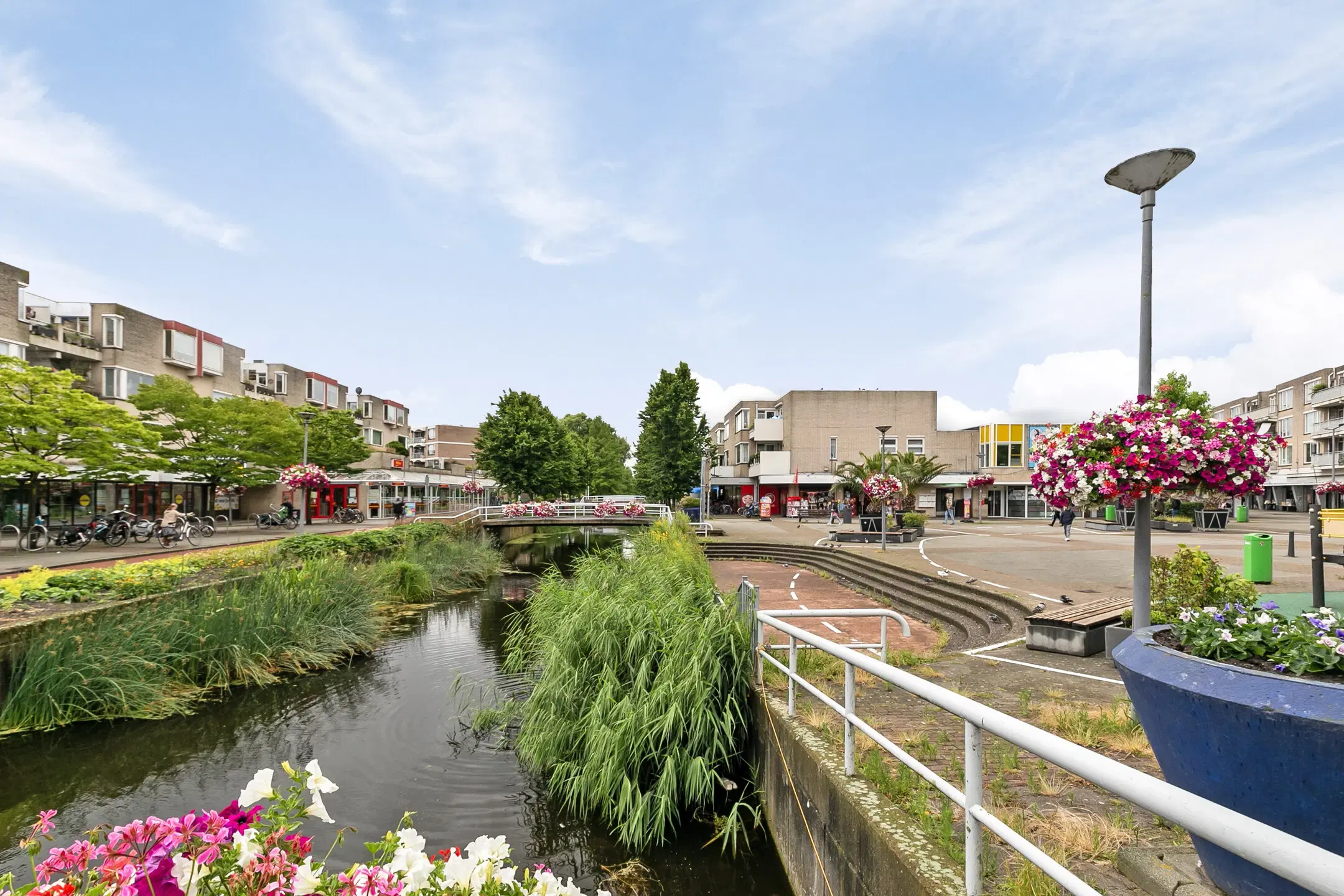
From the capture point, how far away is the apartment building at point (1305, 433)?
50.6 meters

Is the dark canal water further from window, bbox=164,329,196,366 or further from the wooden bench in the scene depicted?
window, bbox=164,329,196,366

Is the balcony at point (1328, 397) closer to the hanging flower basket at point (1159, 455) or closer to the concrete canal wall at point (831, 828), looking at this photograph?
the hanging flower basket at point (1159, 455)

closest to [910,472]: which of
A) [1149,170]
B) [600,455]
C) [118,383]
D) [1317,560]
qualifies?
[1317,560]

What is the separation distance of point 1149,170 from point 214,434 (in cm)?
3301

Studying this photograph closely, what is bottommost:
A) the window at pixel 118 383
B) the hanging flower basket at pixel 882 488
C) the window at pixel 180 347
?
the hanging flower basket at pixel 882 488

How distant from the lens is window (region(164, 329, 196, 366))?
37.5 metres

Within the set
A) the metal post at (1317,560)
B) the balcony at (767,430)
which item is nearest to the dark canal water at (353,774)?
the metal post at (1317,560)

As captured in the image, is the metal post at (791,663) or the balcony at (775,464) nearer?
the metal post at (791,663)

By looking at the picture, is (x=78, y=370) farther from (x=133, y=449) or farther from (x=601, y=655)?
(x=601, y=655)

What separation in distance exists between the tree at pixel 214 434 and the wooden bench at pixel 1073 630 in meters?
29.0

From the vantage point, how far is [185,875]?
1.68 meters

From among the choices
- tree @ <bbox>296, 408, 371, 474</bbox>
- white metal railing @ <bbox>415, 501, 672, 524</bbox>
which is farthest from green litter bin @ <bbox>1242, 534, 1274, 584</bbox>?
tree @ <bbox>296, 408, 371, 474</bbox>

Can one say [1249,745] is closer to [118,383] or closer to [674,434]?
[674,434]

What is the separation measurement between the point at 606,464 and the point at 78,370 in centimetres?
5442
